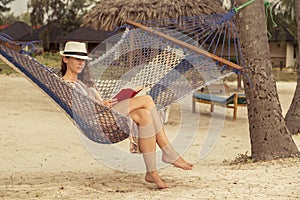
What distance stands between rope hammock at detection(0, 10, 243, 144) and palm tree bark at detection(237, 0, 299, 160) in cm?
11

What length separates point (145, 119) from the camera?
319cm

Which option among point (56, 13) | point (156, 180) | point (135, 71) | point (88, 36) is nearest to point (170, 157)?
point (156, 180)

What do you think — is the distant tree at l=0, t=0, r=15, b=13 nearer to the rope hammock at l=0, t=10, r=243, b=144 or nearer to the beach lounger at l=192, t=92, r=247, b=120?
the beach lounger at l=192, t=92, r=247, b=120

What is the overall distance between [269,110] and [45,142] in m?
2.27

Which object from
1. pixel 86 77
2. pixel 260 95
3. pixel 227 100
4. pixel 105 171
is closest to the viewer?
pixel 86 77

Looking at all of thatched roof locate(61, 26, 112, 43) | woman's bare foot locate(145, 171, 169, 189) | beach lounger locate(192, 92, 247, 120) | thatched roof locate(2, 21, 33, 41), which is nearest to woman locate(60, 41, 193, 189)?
woman's bare foot locate(145, 171, 169, 189)

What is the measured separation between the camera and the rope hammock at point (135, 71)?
123 inches

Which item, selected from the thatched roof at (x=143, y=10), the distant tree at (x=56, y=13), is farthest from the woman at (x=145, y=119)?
the distant tree at (x=56, y=13)

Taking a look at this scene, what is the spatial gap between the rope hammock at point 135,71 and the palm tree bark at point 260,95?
109 millimetres

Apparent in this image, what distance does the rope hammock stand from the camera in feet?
10.2

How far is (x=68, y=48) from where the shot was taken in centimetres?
344

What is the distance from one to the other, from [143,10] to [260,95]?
7164 mm

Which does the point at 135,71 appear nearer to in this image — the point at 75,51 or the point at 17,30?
the point at 75,51

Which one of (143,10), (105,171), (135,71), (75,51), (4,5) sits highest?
(4,5)
